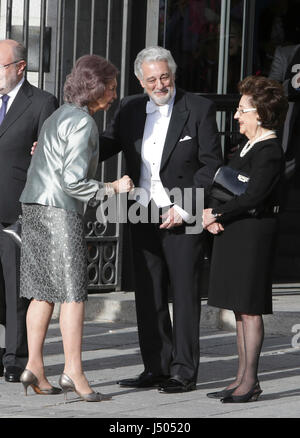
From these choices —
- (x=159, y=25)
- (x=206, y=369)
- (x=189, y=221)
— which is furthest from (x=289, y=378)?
(x=159, y=25)

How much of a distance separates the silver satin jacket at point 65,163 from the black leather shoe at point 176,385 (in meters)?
1.08

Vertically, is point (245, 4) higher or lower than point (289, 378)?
higher

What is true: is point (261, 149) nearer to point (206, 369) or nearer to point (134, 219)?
point (134, 219)

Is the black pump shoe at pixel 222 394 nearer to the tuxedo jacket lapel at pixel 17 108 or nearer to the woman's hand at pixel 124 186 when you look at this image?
the woman's hand at pixel 124 186

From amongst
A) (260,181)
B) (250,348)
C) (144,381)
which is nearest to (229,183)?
(260,181)

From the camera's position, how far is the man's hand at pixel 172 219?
23.1ft

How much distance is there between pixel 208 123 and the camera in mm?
7160

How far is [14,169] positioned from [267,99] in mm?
1552

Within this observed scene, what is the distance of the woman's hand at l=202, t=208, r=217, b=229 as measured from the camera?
6.89 meters

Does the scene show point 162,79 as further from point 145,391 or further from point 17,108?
point 145,391

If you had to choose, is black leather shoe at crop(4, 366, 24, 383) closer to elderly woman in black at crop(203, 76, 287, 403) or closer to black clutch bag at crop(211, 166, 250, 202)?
elderly woman in black at crop(203, 76, 287, 403)

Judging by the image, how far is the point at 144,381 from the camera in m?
7.25

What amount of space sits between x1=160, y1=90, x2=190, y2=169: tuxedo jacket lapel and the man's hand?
265mm
